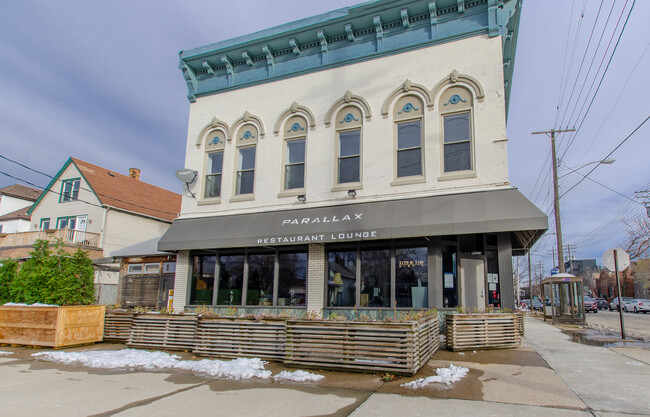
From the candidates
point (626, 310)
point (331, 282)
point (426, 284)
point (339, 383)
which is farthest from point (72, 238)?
point (626, 310)

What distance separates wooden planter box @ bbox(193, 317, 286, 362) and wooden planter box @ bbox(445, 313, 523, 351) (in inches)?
159

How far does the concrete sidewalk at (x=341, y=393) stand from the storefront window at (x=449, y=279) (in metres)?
3.30

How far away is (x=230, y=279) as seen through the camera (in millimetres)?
14742

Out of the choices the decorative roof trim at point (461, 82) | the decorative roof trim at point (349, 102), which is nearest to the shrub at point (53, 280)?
the decorative roof trim at point (349, 102)

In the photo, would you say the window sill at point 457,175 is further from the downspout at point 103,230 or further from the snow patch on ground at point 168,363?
the downspout at point 103,230

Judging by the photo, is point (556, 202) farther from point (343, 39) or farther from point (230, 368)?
point (230, 368)

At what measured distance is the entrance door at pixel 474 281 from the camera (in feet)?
40.0

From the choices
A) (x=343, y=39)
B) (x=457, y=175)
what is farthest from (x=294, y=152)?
(x=457, y=175)

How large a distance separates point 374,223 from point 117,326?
762 cm

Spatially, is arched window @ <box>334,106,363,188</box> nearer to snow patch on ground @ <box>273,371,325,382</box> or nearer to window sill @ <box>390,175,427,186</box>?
window sill @ <box>390,175,427,186</box>

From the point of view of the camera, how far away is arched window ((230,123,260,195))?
49.5ft

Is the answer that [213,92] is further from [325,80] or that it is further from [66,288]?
[66,288]

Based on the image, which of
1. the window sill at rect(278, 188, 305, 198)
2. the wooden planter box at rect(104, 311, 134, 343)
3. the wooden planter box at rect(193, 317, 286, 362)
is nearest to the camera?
the wooden planter box at rect(193, 317, 286, 362)

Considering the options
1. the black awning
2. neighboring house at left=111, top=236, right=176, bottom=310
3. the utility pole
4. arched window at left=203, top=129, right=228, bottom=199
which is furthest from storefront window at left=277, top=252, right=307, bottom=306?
the utility pole
